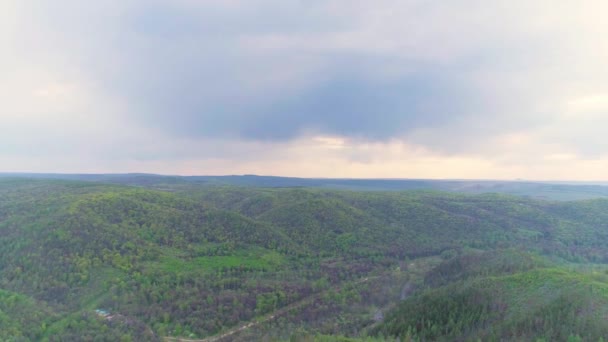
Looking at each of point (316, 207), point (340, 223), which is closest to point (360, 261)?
point (340, 223)

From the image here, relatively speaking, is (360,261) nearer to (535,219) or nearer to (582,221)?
(535,219)

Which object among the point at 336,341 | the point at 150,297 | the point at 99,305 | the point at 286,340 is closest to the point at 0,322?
the point at 99,305

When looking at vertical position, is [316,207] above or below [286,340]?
above

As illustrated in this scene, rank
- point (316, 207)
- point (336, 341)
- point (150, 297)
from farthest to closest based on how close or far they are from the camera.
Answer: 1. point (316, 207)
2. point (150, 297)
3. point (336, 341)

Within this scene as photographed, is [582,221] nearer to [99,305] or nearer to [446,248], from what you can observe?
[446,248]

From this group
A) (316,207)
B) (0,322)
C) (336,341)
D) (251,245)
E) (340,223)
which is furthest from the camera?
(316,207)

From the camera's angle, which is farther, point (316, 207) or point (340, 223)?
point (316, 207)
